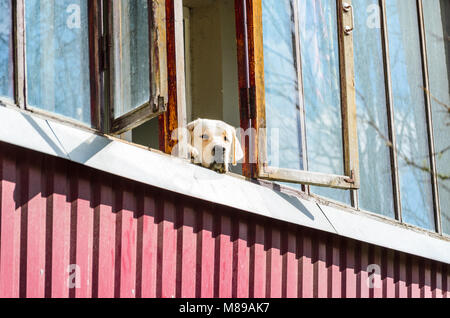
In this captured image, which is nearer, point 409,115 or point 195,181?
point 195,181

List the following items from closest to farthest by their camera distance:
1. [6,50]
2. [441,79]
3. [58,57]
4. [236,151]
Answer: [6,50] → [58,57] → [236,151] → [441,79]

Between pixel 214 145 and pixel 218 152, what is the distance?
104mm

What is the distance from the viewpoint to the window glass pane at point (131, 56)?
5746mm

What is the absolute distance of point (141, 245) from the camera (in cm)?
595

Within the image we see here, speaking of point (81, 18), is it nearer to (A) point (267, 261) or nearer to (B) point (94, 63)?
(B) point (94, 63)

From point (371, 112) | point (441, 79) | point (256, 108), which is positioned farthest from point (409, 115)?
point (256, 108)

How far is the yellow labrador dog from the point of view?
6.59m

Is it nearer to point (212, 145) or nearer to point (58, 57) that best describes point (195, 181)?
point (212, 145)

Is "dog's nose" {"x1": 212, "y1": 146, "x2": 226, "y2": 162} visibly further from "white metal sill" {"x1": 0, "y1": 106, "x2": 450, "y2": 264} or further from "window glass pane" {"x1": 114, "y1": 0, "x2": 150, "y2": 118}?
"window glass pane" {"x1": 114, "y1": 0, "x2": 150, "y2": 118}

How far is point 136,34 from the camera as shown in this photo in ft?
19.2

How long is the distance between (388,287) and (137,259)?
2.99m

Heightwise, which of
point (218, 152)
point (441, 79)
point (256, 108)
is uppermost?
point (441, 79)

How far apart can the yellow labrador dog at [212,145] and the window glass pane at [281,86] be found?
363mm

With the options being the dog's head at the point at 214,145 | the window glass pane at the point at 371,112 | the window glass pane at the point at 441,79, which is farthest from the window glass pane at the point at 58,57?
the window glass pane at the point at 441,79
